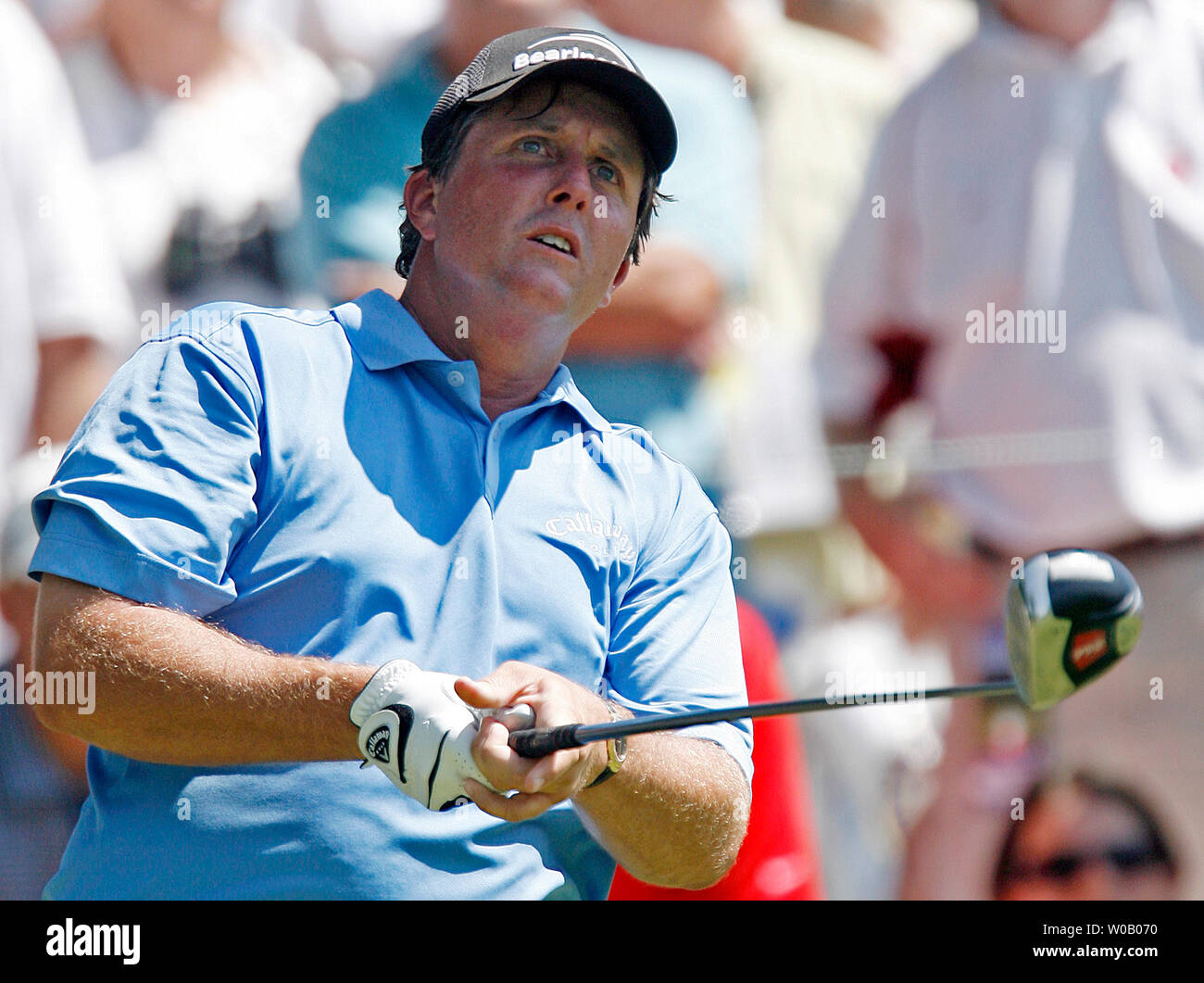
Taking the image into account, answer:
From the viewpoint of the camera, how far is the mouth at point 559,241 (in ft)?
6.26

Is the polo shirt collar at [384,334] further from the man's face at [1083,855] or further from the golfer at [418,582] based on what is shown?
the man's face at [1083,855]

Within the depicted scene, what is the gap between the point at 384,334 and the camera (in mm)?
1807

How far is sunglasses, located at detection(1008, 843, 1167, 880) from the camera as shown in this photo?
294 cm

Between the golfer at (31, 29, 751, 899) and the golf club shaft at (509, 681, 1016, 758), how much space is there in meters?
0.02

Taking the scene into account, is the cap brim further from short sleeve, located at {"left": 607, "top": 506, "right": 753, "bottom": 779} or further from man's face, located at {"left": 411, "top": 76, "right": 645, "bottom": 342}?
short sleeve, located at {"left": 607, "top": 506, "right": 753, "bottom": 779}

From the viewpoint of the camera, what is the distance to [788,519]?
3.33 m

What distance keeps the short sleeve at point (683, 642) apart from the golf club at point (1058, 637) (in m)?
0.27

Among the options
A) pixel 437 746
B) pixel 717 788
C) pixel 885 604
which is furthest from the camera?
pixel 885 604

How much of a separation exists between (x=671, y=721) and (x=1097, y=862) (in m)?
1.72

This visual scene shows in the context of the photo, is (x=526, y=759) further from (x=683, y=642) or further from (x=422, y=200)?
(x=422, y=200)

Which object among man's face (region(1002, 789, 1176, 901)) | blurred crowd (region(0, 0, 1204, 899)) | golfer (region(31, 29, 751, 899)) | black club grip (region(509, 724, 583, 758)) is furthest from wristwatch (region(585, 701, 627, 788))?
man's face (region(1002, 789, 1176, 901))

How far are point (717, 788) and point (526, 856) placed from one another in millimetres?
217
